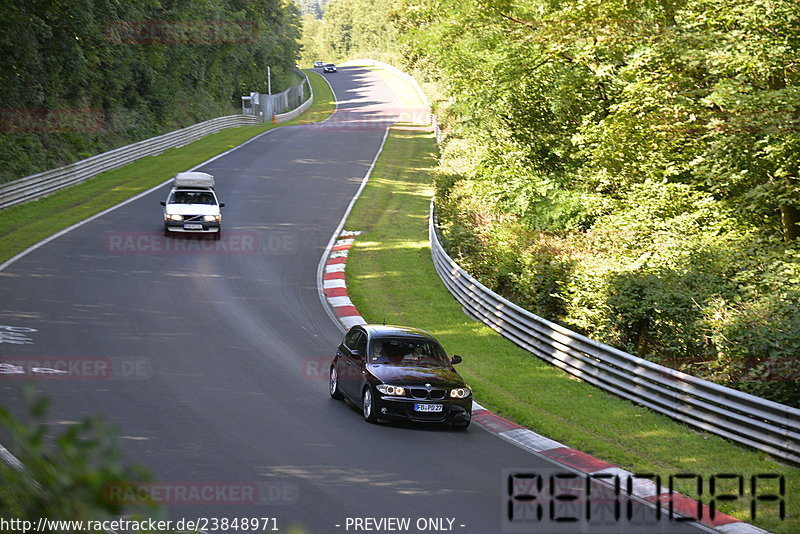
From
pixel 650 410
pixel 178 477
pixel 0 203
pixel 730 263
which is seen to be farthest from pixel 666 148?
pixel 0 203

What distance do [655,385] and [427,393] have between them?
399 cm

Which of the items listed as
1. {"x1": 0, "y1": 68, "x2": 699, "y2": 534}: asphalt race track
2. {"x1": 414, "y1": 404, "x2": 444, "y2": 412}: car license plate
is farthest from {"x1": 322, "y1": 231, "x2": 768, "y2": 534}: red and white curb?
{"x1": 414, "y1": 404, "x2": 444, "y2": 412}: car license plate

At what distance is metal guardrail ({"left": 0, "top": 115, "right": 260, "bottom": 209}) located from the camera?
100ft

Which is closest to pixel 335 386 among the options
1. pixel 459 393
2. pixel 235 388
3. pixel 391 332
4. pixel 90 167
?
pixel 391 332

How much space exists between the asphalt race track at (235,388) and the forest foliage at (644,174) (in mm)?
4582

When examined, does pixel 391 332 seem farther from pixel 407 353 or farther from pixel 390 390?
pixel 390 390

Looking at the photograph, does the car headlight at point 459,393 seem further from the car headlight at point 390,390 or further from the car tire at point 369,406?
the car tire at point 369,406

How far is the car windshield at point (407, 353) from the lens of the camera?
13539mm

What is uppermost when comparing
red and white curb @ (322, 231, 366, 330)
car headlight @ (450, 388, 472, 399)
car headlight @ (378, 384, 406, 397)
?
car headlight @ (378, 384, 406, 397)

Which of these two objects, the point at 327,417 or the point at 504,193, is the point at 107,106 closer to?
the point at 504,193

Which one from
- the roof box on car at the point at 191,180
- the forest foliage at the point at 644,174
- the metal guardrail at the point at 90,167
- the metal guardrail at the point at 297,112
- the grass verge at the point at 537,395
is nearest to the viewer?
the grass verge at the point at 537,395

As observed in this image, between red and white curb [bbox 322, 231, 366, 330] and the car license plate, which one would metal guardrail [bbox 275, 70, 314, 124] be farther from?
the car license plate

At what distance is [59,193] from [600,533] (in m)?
30.6

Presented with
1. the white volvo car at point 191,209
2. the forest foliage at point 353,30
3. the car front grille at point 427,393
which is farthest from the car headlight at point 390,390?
the forest foliage at point 353,30
